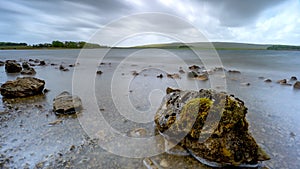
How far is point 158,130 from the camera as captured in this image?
18.5 feet

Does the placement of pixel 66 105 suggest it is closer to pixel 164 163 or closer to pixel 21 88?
pixel 21 88

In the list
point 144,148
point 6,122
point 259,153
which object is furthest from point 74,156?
point 259,153

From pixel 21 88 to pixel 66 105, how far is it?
3811 millimetres

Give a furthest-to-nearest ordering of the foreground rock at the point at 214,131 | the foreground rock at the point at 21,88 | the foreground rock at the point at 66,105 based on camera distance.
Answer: the foreground rock at the point at 21,88, the foreground rock at the point at 66,105, the foreground rock at the point at 214,131


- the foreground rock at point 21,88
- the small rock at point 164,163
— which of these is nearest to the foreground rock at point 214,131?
the small rock at point 164,163

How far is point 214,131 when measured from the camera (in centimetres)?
423

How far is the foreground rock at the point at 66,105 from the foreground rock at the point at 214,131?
3.90 metres

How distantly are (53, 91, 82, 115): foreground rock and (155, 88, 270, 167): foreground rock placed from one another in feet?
12.8

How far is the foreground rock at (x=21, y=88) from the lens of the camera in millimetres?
8836

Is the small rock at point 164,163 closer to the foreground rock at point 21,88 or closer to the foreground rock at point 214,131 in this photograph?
the foreground rock at point 214,131

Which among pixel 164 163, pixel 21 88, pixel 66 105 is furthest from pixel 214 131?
pixel 21 88

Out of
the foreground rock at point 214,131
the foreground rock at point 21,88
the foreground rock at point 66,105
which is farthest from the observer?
the foreground rock at point 21,88

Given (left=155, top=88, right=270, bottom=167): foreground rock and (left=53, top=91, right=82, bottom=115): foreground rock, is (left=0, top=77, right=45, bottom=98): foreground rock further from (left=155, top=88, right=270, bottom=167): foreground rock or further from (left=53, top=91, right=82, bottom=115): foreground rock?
(left=155, top=88, right=270, bottom=167): foreground rock

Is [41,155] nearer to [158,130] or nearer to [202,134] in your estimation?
[158,130]
